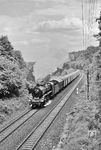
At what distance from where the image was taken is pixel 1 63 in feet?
117

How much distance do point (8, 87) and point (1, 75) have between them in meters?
2.05

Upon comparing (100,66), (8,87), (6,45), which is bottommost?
(8,87)

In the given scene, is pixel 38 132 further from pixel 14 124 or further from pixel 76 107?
pixel 76 107

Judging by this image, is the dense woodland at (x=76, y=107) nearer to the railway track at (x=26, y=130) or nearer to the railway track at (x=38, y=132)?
the railway track at (x=38, y=132)

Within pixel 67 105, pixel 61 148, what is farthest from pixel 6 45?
pixel 61 148

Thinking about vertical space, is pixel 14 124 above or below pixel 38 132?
above

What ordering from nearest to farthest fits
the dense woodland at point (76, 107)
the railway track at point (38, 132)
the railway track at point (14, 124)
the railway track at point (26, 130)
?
the dense woodland at point (76, 107) < the railway track at point (38, 132) < the railway track at point (26, 130) < the railway track at point (14, 124)

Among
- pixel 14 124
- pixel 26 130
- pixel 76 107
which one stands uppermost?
pixel 76 107

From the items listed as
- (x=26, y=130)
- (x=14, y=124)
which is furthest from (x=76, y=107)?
(x=26, y=130)

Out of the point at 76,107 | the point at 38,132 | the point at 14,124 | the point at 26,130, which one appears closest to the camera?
the point at 38,132

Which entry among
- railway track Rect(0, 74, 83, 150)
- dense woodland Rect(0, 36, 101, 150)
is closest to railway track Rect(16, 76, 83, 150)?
railway track Rect(0, 74, 83, 150)

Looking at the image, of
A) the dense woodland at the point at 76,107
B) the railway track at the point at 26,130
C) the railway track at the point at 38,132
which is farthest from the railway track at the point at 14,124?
the railway track at the point at 38,132

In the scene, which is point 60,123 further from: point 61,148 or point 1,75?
point 1,75

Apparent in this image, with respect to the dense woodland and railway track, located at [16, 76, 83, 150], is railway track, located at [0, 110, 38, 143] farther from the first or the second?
Result: railway track, located at [16, 76, 83, 150]
